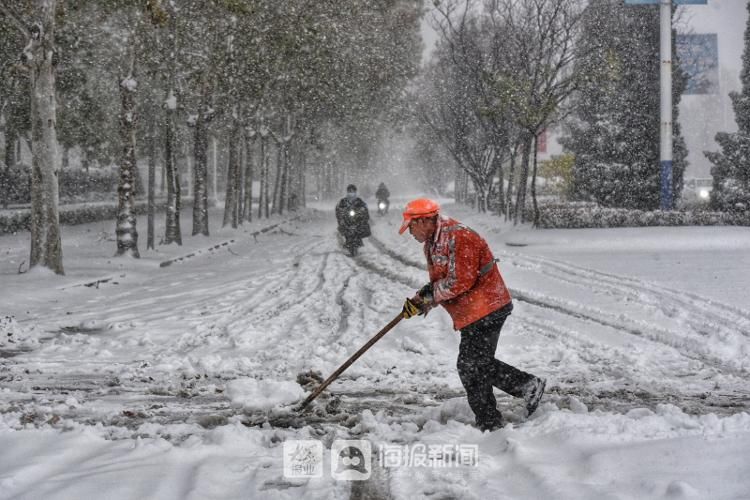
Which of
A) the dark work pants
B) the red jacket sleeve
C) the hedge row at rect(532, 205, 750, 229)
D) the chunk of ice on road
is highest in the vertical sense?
the red jacket sleeve

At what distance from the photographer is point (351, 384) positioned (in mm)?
6984

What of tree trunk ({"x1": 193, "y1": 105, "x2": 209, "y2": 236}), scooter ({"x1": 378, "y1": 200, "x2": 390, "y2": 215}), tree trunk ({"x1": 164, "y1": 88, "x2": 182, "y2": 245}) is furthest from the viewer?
scooter ({"x1": 378, "y1": 200, "x2": 390, "y2": 215})

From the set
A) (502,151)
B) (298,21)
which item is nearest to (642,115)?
(502,151)

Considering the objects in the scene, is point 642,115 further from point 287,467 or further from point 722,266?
point 287,467

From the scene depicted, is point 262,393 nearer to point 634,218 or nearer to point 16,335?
point 16,335

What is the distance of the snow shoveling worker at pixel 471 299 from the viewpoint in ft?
16.9

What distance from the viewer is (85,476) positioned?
423 cm

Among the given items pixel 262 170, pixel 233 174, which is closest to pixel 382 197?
pixel 262 170

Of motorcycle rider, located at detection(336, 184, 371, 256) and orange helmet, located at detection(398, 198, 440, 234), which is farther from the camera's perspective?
motorcycle rider, located at detection(336, 184, 371, 256)

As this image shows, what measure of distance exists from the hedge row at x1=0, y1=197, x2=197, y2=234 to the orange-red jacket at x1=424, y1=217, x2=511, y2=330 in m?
23.6

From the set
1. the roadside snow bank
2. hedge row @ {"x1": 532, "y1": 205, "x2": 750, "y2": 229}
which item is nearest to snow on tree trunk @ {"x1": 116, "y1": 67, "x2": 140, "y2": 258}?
the roadside snow bank

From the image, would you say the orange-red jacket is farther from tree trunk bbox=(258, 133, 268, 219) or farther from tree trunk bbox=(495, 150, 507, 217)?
tree trunk bbox=(258, 133, 268, 219)

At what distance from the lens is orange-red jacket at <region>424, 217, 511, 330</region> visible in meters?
5.14

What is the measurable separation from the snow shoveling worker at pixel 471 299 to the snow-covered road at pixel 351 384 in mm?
282
